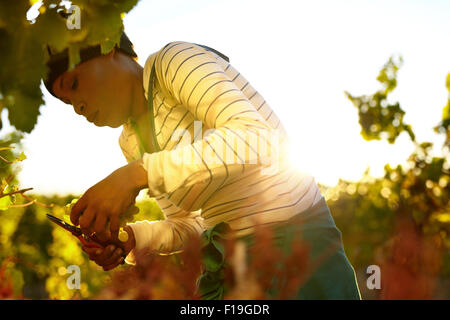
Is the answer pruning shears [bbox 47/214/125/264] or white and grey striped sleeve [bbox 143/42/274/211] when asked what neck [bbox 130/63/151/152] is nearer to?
white and grey striped sleeve [bbox 143/42/274/211]

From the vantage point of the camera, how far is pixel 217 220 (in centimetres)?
172

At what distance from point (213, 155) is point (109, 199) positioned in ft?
→ 1.00

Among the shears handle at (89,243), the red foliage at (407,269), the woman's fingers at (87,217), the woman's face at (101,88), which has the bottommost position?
the red foliage at (407,269)

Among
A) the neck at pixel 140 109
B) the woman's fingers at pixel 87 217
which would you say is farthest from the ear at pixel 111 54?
the woman's fingers at pixel 87 217

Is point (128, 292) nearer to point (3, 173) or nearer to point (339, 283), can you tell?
point (339, 283)

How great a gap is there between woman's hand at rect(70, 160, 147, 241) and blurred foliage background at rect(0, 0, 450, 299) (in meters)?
0.18

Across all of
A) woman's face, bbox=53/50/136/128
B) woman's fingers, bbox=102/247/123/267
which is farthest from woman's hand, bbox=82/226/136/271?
woman's face, bbox=53/50/136/128

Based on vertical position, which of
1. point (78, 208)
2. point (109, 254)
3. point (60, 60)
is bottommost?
point (109, 254)

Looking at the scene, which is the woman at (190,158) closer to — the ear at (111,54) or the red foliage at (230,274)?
the ear at (111,54)

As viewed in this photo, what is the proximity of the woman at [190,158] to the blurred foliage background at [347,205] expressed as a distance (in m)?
0.21

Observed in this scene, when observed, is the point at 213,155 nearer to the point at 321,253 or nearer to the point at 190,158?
the point at 190,158

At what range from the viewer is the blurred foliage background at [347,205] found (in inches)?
46.4

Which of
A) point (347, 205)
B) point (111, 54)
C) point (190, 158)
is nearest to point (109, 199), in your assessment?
point (190, 158)

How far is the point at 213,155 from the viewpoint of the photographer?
4.19 ft
